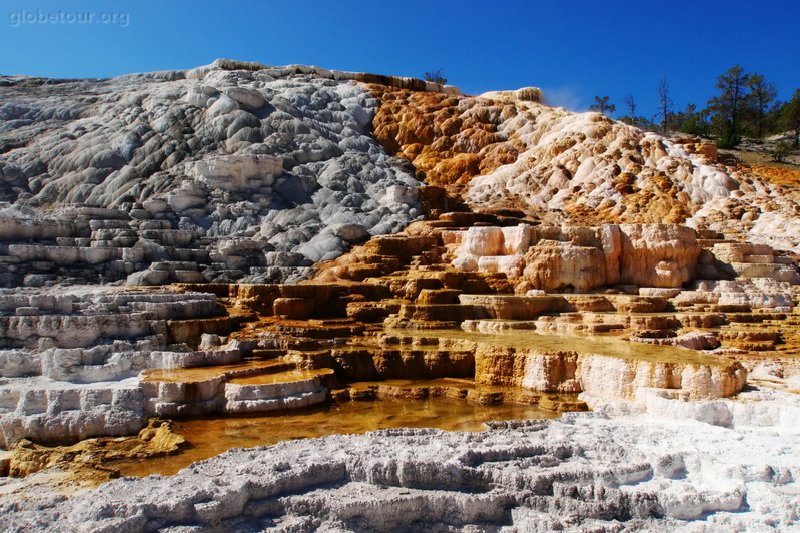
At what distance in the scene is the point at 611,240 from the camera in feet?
45.8

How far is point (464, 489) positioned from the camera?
5824mm

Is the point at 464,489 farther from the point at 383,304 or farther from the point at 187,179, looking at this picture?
the point at 187,179

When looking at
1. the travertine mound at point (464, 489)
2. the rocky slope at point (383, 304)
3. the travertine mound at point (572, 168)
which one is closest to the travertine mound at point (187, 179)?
the rocky slope at point (383, 304)

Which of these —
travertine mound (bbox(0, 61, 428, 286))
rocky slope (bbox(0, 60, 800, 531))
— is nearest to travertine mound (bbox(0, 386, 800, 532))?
rocky slope (bbox(0, 60, 800, 531))

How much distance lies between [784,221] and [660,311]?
692cm

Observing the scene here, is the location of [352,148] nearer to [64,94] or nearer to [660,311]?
[64,94]

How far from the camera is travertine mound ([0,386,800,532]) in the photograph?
5191 mm

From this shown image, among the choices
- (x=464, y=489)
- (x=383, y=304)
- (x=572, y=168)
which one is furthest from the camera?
(x=572, y=168)

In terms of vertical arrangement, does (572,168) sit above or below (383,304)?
above

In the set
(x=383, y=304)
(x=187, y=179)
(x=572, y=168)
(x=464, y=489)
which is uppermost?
(x=572, y=168)

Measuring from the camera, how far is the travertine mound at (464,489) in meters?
5.19

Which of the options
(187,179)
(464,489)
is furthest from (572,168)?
(464,489)

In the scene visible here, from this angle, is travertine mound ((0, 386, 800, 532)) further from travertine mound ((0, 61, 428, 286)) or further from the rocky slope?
travertine mound ((0, 61, 428, 286))

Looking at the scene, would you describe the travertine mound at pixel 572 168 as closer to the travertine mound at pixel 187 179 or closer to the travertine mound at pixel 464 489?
the travertine mound at pixel 187 179
